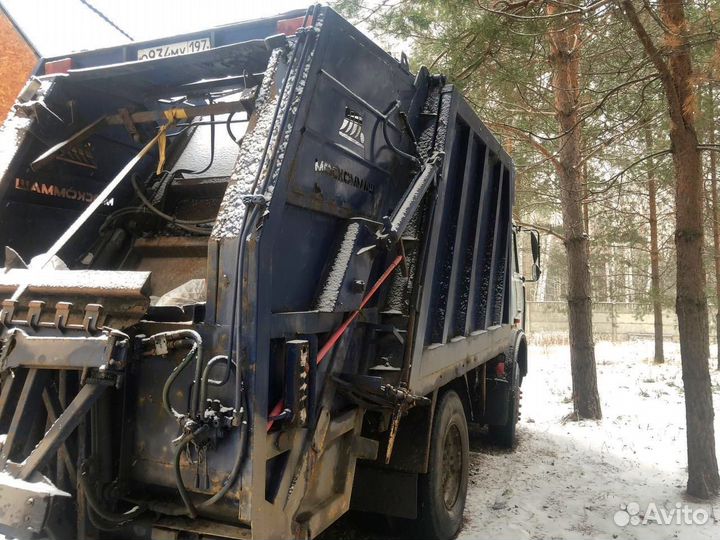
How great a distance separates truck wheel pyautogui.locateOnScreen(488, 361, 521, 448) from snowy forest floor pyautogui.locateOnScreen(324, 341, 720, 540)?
0.11m

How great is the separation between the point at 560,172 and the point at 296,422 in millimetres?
6381

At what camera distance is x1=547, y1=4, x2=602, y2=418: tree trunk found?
284 inches

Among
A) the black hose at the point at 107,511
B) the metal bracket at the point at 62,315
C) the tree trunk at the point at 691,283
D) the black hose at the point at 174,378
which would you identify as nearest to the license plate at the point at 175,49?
the metal bracket at the point at 62,315

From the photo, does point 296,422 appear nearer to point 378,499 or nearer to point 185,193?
point 378,499

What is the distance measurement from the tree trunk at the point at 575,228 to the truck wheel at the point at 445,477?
4179 millimetres

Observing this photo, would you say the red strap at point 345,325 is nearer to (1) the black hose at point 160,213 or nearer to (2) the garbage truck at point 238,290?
(2) the garbage truck at point 238,290


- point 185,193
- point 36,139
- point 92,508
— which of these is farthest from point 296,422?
point 36,139

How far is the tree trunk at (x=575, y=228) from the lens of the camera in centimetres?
721

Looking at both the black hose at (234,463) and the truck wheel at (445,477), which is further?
the truck wheel at (445,477)

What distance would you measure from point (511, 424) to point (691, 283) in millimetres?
2225

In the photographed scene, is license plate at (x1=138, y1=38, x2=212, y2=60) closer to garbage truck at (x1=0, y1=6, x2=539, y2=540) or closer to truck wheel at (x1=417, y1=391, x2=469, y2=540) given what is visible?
garbage truck at (x1=0, y1=6, x2=539, y2=540)

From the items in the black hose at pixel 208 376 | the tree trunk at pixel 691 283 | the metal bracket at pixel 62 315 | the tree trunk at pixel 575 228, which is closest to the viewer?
the black hose at pixel 208 376

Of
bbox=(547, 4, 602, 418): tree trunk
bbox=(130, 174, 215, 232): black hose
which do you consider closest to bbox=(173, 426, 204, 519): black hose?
bbox=(130, 174, 215, 232): black hose

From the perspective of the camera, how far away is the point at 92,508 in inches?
79.2
